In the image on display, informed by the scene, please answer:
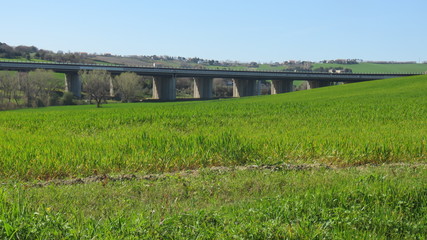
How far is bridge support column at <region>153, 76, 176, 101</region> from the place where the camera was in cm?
10544

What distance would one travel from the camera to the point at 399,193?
6082 mm

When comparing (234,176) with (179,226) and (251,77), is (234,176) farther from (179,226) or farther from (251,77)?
(251,77)

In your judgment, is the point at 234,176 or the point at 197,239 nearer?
the point at 197,239

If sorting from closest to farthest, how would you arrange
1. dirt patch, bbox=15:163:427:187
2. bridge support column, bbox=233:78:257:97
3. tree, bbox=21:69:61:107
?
dirt patch, bbox=15:163:427:187, tree, bbox=21:69:61:107, bridge support column, bbox=233:78:257:97

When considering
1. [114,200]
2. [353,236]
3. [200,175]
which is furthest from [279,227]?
[200,175]

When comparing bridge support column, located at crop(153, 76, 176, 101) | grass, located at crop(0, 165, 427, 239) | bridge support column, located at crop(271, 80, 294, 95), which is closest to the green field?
grass, located at crop(0, 165, 427, 239)

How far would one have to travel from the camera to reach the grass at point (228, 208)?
4859 millimetres

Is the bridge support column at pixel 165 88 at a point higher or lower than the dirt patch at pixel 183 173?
lower

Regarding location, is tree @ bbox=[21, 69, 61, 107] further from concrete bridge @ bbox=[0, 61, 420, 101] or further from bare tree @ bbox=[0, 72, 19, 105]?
concrete bridge @ bbox=[0, 61, 420, 101]

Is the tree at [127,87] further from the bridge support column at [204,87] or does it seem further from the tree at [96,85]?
the bridge support column at [204,87]

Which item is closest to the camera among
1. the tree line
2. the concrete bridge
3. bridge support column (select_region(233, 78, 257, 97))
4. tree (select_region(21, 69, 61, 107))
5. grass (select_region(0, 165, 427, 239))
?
grass (select_region(0, 165, 427, 239))

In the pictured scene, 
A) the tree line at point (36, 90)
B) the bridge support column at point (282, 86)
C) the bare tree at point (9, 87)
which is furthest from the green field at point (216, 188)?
the bridge support column at point (282, 86)

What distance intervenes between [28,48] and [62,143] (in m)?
193

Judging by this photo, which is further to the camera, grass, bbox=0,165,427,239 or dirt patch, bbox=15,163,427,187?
dirt patch, bbox=15,163,427,187
